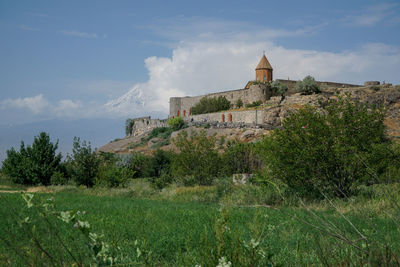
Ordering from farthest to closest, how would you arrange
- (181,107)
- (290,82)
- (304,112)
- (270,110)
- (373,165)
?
(181,107) < (290,82) < (270,110) < (304,112) < (373,165)

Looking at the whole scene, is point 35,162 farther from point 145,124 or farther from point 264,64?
point 264,64

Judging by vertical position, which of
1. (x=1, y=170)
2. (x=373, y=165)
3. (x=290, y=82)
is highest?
(x=290, y=82)

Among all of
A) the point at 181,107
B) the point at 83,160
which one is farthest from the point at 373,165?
the point at 181,107

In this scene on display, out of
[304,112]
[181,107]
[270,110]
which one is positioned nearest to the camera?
[304,112]

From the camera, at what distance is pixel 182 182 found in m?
16.0

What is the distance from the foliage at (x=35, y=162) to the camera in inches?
733

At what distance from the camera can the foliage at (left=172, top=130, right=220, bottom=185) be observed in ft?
51.3

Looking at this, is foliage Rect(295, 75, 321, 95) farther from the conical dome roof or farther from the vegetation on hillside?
the vegetation on hillside

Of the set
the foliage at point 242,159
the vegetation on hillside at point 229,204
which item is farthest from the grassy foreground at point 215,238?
the foliage at point 242,159

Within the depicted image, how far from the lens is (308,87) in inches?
1602

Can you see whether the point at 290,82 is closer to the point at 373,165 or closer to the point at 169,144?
the point at 169,144

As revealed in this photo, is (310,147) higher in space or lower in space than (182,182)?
higher

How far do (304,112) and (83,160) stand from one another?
11271 mm

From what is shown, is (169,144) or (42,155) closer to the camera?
(42,155)
